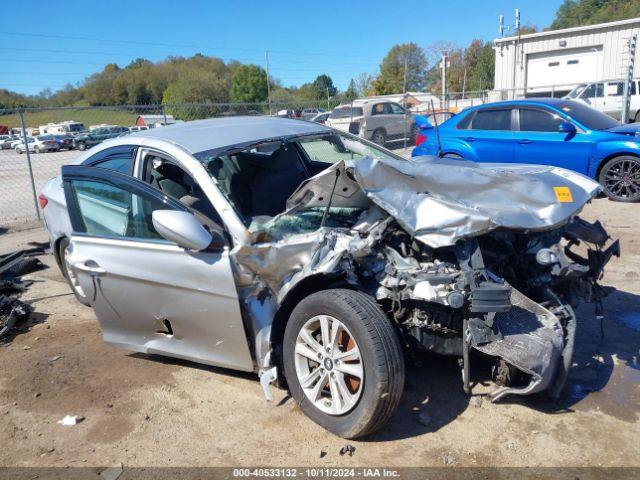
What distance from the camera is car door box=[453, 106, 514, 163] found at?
934 centimetres

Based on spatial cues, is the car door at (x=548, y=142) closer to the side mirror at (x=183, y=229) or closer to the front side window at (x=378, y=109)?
the side mirror at (x=183, y=229)

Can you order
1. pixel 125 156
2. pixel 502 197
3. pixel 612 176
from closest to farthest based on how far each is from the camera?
pixel 502 197, pixel 125 156, pixel 612 176

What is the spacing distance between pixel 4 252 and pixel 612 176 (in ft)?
30.5

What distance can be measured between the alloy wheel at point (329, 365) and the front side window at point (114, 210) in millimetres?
1196

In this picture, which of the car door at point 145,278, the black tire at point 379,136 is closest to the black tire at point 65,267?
the car door at point 145,278

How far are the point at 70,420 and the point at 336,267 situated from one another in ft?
6.77

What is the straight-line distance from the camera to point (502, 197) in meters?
3.33

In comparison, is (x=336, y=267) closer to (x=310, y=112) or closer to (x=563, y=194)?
(x=563, y=194)

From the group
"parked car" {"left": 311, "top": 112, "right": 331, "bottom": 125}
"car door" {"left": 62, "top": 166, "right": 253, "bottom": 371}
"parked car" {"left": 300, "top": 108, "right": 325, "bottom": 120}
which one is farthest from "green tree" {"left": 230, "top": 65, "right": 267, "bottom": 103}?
"car door" {"left": 62, "top": 166, "right": 253, "bottom": 371}

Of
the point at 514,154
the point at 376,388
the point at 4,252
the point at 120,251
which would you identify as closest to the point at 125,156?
the point at 120,251

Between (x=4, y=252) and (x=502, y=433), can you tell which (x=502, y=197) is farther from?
(x=4, y=252)

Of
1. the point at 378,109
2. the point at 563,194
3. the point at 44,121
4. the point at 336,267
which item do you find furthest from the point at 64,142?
the point at 563,194

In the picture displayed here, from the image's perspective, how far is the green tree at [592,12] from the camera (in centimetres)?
6392

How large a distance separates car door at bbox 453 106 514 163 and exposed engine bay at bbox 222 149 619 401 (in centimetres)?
602
